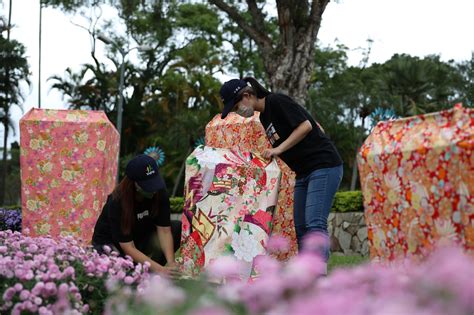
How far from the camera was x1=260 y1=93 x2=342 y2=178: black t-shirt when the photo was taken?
4.30m

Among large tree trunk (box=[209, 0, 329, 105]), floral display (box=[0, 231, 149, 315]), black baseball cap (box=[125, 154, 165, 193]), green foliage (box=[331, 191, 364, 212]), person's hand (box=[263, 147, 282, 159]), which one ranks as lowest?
green foliage (box=[331, 191, 364, 212])

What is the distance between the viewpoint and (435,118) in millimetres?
2740

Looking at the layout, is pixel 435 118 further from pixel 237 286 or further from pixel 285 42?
pixel 285 42

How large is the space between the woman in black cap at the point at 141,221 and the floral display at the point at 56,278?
88 cm

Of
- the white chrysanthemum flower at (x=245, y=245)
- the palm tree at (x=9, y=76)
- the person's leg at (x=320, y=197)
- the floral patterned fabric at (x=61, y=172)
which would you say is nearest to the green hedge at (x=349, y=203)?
the floral patterned fabric at (x=61, y=172)

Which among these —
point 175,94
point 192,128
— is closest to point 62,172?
point 192,128

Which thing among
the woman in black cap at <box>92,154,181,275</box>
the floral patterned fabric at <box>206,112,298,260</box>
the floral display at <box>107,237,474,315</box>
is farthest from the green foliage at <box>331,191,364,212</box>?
the floral display at <box>107,237,474,315</box>

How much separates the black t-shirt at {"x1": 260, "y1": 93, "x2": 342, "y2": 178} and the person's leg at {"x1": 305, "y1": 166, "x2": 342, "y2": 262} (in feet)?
0.19

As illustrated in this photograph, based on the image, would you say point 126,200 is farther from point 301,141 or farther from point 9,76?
point 9,76

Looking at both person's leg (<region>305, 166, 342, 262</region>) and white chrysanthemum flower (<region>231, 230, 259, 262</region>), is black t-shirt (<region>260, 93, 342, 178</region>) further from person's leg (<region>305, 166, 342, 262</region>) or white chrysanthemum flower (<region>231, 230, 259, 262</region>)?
white chrysanthemum flower (<region>231, 230, 259, 262</region>)

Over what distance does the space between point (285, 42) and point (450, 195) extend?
8247mm

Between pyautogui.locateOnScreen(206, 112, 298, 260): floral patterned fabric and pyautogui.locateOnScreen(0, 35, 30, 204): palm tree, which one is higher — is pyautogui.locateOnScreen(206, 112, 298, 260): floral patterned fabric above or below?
below

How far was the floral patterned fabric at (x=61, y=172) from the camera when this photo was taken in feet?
23.4

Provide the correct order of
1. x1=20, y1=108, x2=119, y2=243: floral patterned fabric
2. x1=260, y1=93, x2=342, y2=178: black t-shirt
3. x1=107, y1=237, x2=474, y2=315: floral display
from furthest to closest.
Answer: x1=20, y1=108, x2=119, y2=243: floral patterned fabric < x1=260, y1=93, x2=342, y2=178: black t-shirt < x1=107, y1=237, x2=474, y2=315: floral display
